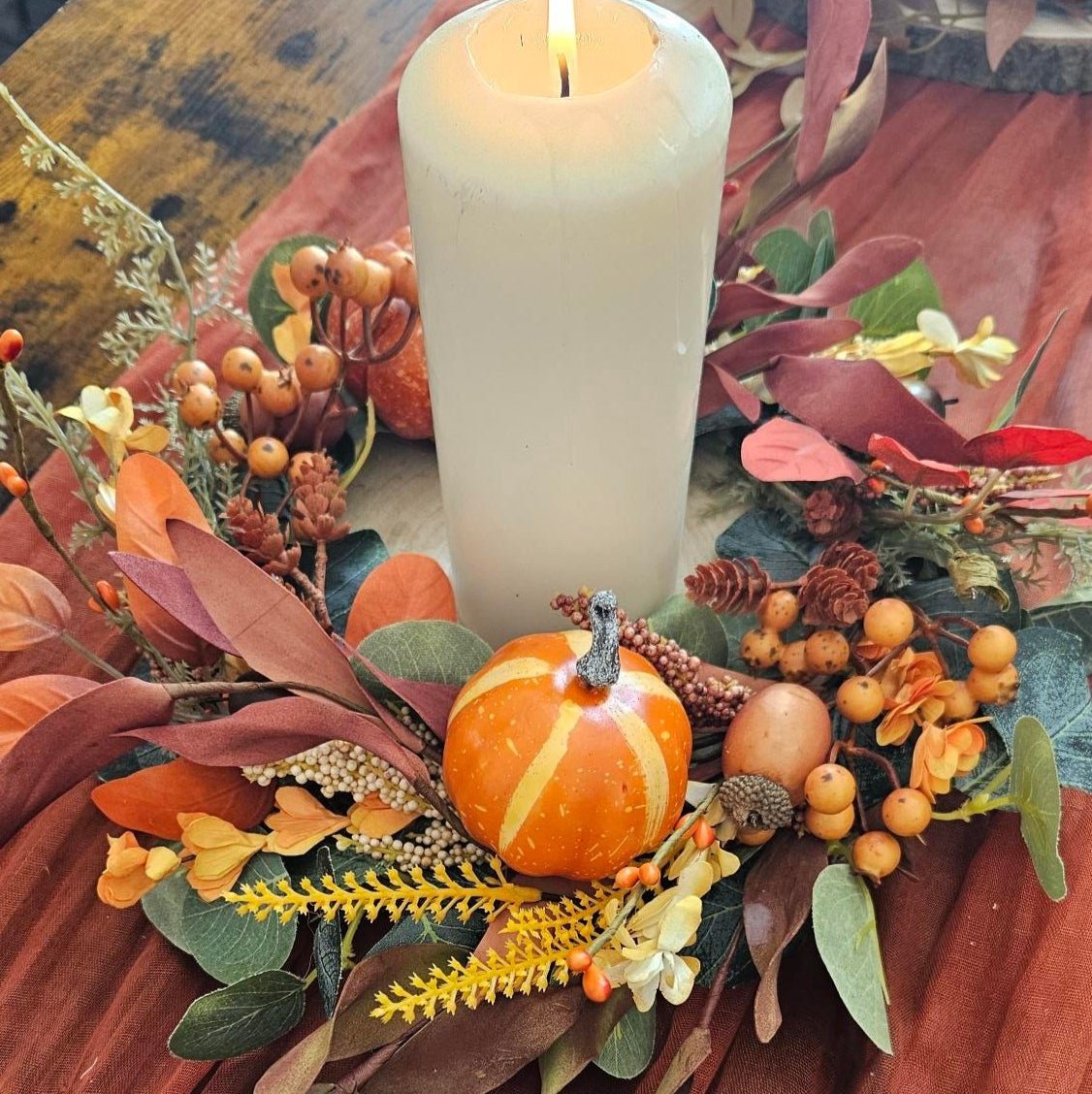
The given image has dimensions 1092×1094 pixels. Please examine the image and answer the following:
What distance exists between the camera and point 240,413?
0.47 meters

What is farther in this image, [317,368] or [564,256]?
[317,368]

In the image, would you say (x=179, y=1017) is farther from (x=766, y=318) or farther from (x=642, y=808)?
(x=766, y=318)

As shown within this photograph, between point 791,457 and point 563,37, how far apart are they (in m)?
0.15

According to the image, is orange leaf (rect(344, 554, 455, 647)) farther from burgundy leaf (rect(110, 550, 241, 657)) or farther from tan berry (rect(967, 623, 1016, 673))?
tan berry (rect(967, 623, 1016, 673))

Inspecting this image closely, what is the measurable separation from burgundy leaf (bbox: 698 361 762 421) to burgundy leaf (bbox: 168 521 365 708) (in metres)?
0.18

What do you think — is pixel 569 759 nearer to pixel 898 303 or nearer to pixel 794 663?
pixel 794 663

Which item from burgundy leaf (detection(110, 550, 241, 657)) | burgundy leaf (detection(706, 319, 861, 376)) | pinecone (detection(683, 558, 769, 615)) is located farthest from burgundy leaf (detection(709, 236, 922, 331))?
burgundy leaf (detection(110, 550, 241, 657))

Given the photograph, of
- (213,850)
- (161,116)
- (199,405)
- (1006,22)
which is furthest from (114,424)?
(1006,22)

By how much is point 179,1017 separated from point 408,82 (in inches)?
11.1

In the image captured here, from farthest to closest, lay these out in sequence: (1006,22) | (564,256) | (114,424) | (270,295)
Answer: (1006,22) < (270,295) < (114,424) < (564,256)

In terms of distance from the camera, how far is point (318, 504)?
1.39 feet

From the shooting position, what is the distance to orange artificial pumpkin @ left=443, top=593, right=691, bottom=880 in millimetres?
324

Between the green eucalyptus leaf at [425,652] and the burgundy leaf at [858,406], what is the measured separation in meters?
0.15

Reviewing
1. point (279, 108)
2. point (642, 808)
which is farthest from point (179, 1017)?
point (279, 108)
